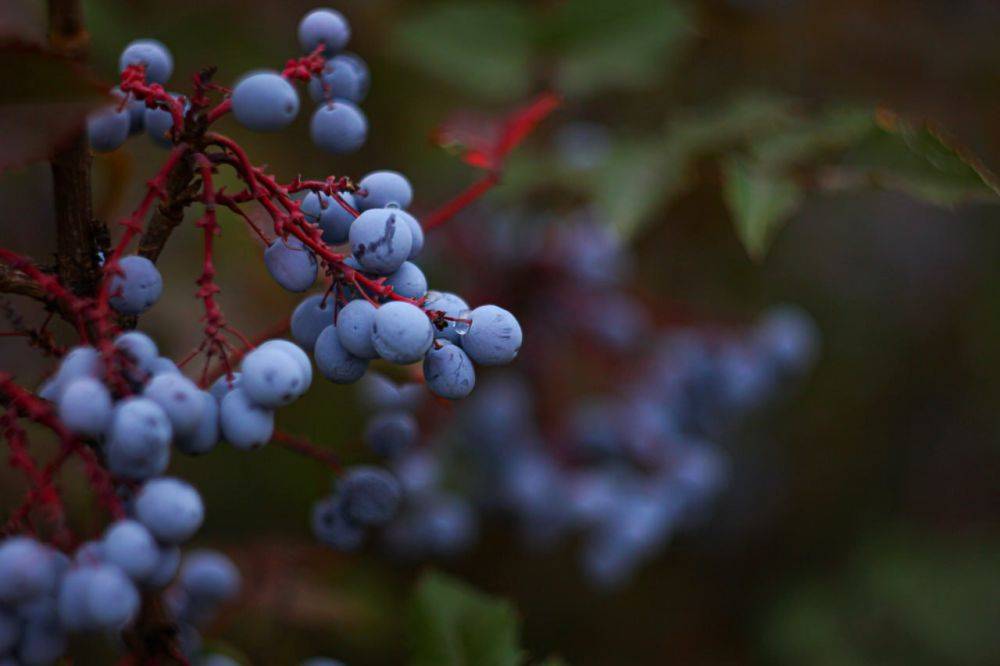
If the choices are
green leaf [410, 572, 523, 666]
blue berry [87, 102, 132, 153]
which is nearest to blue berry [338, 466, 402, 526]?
green leaf [410, 572, 523, 666]

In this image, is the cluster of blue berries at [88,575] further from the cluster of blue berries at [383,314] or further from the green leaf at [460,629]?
the green leaf at [460,629]

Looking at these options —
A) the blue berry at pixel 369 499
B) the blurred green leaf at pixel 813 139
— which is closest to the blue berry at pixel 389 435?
the blue berry at pixel 369 499

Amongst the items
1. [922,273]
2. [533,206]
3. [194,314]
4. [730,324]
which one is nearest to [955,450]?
[922,273]

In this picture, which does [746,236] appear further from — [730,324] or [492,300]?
[730,324]

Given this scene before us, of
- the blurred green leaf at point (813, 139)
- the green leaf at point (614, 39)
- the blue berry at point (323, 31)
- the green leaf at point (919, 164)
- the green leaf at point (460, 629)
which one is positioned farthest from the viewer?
the green leaf at point (614, 39)

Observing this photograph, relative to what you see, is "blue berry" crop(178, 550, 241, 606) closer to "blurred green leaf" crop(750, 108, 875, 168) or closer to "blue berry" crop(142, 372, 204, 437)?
"blue berry" crop(142, 372, 204, 437)
